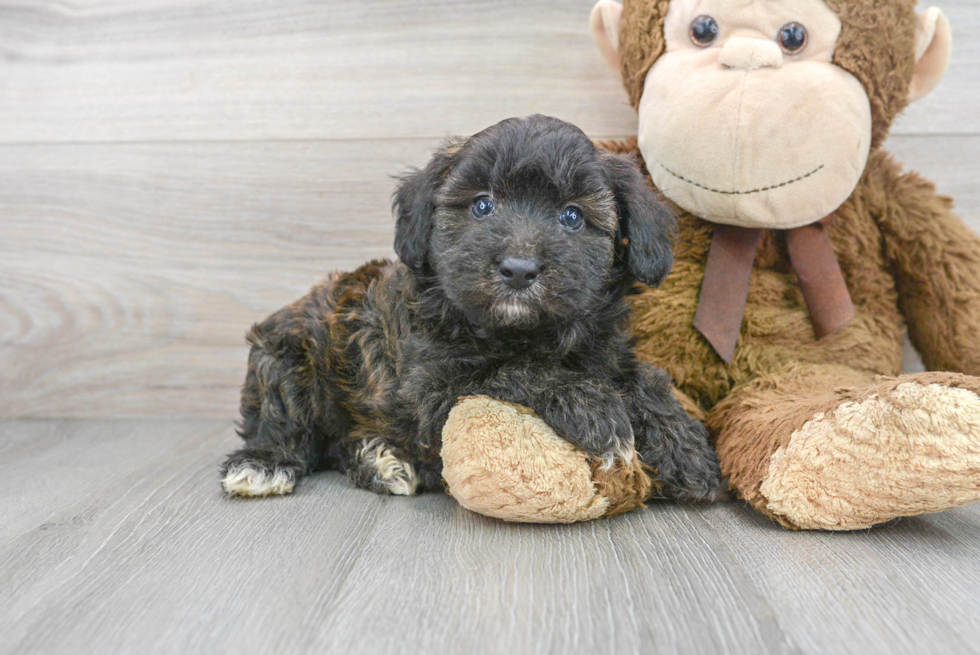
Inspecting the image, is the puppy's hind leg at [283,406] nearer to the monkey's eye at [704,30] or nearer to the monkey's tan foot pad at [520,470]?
the monkey's tan foot pad at [520,470]

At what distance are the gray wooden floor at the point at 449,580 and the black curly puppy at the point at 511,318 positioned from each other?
0.16 m

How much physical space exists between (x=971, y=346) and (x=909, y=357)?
0.31 m

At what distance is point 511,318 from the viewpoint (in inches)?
61.0

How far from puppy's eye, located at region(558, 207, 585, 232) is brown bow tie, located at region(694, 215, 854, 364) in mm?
534

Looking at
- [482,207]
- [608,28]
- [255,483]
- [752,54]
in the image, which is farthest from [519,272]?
[608,28]

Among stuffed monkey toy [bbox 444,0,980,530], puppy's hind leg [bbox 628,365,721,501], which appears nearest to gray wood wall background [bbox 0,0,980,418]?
stuffed monkey toy [bbox 444,0,980,530]

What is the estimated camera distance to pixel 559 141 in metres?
1.62

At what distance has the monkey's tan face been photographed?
1.80 metres

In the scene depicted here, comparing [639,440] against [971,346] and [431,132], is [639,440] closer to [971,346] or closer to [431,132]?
[971,346]

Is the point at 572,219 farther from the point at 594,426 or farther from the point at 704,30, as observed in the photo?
the point at 704,30

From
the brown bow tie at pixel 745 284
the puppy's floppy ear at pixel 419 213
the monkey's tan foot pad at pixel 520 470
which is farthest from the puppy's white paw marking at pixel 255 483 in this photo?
the brown bow tie at pixel 745 284

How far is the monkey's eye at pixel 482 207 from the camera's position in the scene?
1647 mm

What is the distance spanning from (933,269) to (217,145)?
2.29m

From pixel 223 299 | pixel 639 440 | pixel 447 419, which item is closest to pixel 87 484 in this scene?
pixel 223 299
